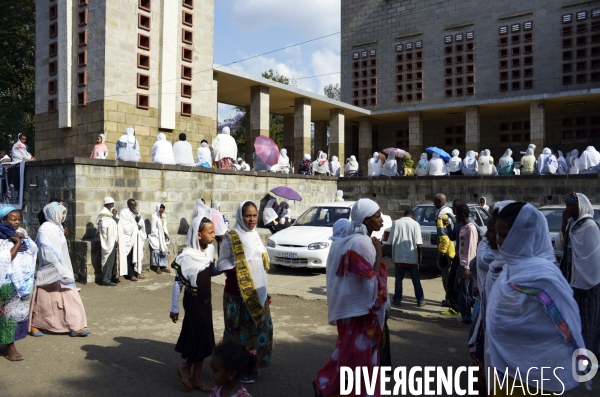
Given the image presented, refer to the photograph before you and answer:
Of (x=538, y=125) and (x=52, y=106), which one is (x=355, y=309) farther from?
(x=538, y=125)

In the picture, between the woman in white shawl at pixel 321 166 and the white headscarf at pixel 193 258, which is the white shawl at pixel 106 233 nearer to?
the white headscarf at pixel 193 258

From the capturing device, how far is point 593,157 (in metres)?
16.6

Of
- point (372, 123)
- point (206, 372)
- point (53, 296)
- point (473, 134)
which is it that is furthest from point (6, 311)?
point (372, 123)

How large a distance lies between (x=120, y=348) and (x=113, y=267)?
4.38m

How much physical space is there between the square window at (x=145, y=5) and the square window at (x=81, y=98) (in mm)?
3042

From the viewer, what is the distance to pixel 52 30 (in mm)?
15523

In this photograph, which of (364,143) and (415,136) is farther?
(364,143)

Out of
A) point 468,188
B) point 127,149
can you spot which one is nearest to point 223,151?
point 127,149

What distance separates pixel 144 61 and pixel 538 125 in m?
15.7

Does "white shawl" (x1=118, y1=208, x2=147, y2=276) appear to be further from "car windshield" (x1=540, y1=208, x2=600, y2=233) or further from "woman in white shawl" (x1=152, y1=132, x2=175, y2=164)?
"car windshield" (x1=540, y1=208, x2=600, y2=233)

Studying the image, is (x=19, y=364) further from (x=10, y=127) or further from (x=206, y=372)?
(x=10, y=127)

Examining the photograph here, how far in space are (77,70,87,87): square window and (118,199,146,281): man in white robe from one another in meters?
6.30

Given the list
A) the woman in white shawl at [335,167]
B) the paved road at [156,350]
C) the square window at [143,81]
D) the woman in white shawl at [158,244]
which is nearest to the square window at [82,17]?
the square window at [143,81]

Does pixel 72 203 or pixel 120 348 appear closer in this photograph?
pixel 120 348
